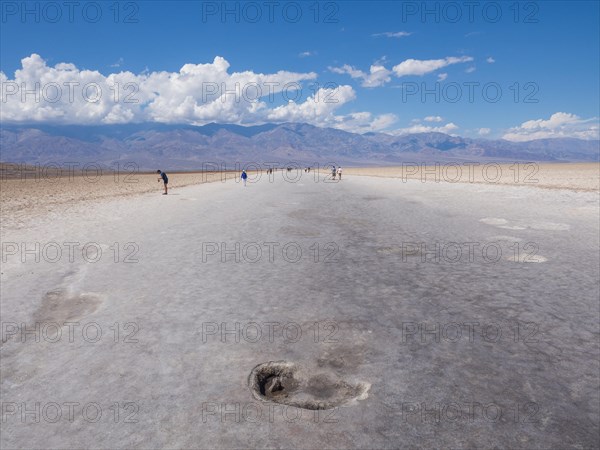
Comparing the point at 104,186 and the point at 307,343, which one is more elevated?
the point at 104,186

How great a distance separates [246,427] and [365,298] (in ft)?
11.6

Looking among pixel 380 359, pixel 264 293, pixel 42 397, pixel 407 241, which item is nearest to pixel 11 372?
pixel 42 397

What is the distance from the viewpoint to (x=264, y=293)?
22.4 feet

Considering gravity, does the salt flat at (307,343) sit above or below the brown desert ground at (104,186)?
below

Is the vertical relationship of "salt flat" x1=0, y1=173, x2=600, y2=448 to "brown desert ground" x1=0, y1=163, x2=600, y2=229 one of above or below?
below

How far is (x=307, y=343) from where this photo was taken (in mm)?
4852

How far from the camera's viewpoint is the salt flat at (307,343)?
11.0 ft

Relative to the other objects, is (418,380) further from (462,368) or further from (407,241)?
(407,241)

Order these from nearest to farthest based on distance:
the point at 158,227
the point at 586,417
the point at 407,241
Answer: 1. the point at 586,417
2. the point at 407,241
3. the point at 158,227

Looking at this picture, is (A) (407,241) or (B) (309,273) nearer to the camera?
(B) (309,273)

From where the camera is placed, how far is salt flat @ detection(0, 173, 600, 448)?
11.0 ft

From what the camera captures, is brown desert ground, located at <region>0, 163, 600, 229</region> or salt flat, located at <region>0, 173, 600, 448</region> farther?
brown desert ground, located at <region>0, 163, 600, 229</region>

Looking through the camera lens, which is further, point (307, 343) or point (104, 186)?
point (104, 186)

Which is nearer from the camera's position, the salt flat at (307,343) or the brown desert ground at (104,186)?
the salt flat at (307,343)
